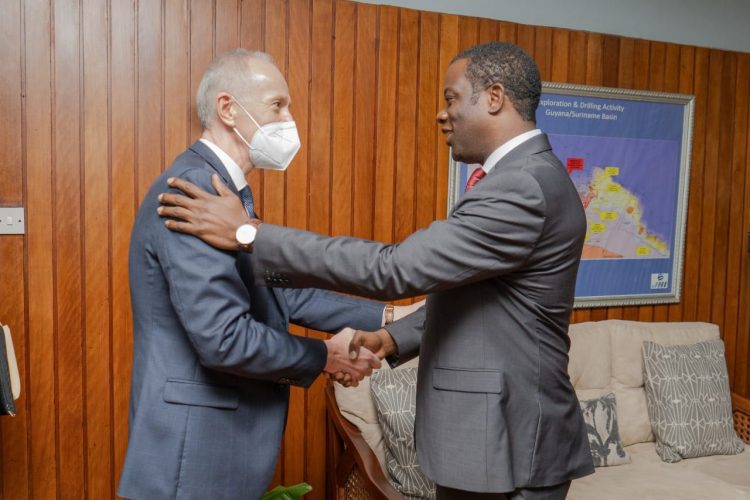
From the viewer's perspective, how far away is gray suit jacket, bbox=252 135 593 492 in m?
1.56

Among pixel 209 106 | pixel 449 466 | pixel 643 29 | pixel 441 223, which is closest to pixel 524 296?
pixel 441 223

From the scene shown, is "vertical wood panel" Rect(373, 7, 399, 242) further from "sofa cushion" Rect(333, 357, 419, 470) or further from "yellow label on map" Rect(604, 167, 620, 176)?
"yellow label on map" Rect(604, 167, 620, 176)

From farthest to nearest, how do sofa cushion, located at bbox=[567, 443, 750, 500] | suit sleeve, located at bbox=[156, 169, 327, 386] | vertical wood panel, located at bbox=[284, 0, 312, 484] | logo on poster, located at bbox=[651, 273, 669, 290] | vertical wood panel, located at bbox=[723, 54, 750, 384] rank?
vertical wood panel, located at bbox=[723, 54, 750, 384]
logo on poster, located at bbox=[651, 273, 669, 290]
vertical wood panel, located at bbox=[284, 0, 312, 484]
sofa cushion, located at bbox=[567, 443, 750, 500]
suit sleeve, located at bbox=[156, 169, 327, 386]

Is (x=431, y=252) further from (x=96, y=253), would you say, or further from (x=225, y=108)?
(x=96, y=253)

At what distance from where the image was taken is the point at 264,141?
1.79 metres

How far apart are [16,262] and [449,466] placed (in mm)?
1829

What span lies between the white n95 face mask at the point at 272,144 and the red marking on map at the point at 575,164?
1.98 meters

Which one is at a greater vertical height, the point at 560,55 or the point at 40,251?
the point at 560,55

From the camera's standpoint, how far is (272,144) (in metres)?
1.81

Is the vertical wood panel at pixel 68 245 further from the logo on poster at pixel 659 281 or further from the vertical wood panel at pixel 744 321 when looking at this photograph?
the vertical wood panel at pixel 744 321

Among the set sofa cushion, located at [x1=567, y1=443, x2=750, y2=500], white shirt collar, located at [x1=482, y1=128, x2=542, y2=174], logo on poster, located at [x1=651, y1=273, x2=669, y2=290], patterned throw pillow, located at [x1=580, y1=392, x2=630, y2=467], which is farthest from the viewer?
logo on poster, located at [x1=651, y1=273, x2=669, y2=290]

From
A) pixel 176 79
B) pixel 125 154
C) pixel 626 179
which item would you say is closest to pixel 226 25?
pixel 176 79

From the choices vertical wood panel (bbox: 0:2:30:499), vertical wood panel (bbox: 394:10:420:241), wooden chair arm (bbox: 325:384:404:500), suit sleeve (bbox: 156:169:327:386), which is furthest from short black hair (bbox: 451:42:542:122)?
vertical wood panel (bbox: 0:2:30:499)

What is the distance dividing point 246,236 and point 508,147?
660 mm
